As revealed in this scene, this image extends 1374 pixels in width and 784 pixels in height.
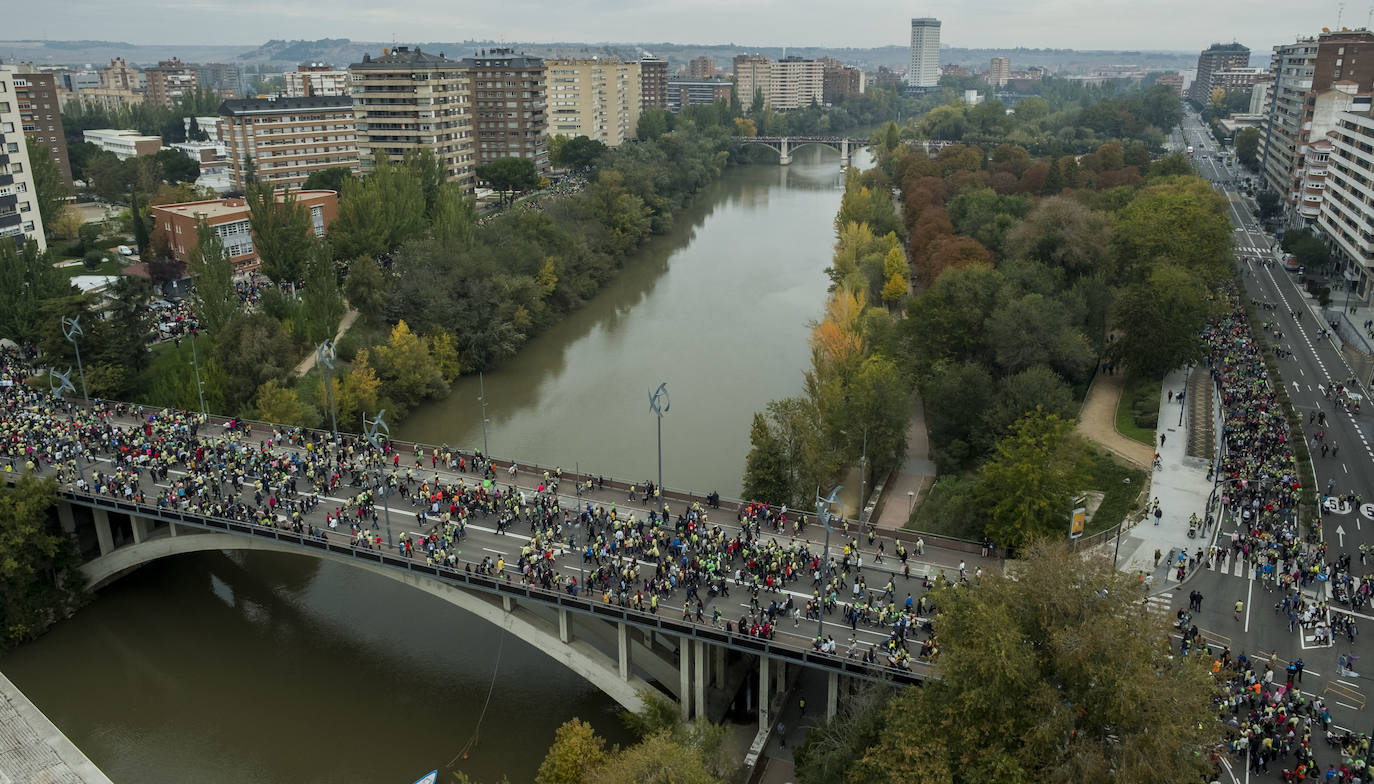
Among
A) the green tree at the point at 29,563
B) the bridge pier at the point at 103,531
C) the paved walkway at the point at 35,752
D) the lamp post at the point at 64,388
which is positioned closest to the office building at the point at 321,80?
the lamp post at the point at 64,388

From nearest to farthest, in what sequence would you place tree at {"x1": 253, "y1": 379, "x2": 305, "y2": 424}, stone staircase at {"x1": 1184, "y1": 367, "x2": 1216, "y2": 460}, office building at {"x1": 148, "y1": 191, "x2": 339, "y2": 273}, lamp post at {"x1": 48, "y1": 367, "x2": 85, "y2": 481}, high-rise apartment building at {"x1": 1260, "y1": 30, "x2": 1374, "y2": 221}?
lamp post at {"x1": 48, "y1": 367, "x2": 85, "y2": 481}
stone staircase at {"x1": 1184, "y1": 367, "x2": 1216, "y2": 460}
tree at {"x1": 253, "y1": 379, "x2": 305, "y2": 424}
office building at {"x1": 148, "y1": 191, "x2": 339, "y2": 273}
high-rise apartment building at {"x1": 1260, "y1": 30, "x2": 1374, "y2": 221}

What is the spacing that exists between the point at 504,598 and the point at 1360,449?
34382mm

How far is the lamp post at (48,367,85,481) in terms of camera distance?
36494mm

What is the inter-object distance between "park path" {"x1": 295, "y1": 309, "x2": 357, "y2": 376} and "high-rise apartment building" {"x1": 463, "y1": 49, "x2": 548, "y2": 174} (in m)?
47.8

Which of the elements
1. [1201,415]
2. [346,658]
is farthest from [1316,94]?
[346,658]

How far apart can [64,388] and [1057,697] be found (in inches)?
1629

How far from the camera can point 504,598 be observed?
2920 centimetres

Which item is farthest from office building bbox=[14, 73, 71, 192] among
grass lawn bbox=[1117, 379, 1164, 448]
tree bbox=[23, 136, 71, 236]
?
grass lawn bbox=[1117, 379, 1164, 448]

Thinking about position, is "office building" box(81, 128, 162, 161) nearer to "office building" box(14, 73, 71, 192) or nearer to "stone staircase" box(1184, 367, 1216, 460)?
"office building" box(14, 73, 71, 192)

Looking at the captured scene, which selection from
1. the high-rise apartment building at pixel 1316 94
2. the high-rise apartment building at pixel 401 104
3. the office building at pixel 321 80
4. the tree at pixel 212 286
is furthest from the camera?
the office building at pixel 321 80

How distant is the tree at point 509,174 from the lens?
3698 inches

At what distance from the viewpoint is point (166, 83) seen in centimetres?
18650

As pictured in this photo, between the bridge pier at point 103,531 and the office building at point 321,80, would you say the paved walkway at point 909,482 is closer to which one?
the bridge pier at point 103,531

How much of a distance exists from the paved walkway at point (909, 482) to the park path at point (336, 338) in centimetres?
2953
